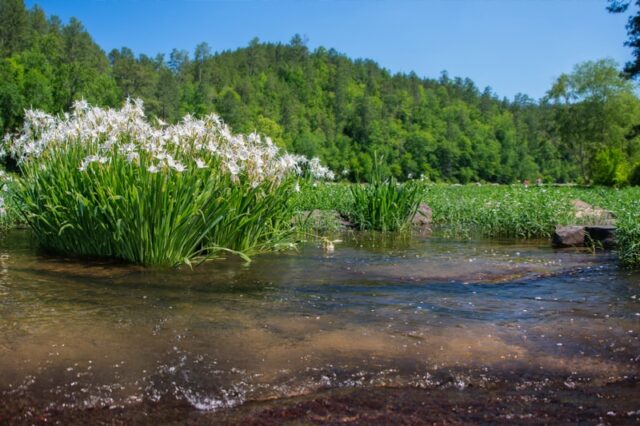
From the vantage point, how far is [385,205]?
1020cm

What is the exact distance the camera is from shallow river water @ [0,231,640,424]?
243cm

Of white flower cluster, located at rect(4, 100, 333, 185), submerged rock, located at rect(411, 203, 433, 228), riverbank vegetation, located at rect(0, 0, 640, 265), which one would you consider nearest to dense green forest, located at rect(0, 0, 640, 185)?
riverbank vegetation, located at rect(0, 0, 640, 265)

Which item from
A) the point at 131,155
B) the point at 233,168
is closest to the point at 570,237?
the point at 233,168

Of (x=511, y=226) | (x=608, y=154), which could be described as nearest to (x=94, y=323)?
(x=511, y=226)

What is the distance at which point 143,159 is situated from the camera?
Answer: 5129mm

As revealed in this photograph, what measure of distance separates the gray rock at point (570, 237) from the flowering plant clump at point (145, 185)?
432 cm

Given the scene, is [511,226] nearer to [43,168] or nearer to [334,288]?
[334,288]

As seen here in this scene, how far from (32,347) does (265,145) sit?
4142 mm

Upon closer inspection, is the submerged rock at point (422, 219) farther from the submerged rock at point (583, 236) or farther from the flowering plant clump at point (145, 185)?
the flowering plant clump at point (145, 185)

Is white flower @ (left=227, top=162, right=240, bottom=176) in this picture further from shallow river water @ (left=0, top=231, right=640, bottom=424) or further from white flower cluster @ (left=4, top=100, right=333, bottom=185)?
shallow river water @ (left=0, top=231, right=640, bottom=424)

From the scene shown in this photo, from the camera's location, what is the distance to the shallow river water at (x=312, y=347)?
7.97 feet

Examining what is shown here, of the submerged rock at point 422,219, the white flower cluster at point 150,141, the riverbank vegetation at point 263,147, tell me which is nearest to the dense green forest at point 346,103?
the riverbank vegetation at point 263,147

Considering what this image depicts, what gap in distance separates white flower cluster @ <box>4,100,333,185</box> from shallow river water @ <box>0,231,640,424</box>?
3.71 feet

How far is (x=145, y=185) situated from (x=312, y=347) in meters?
2.53
